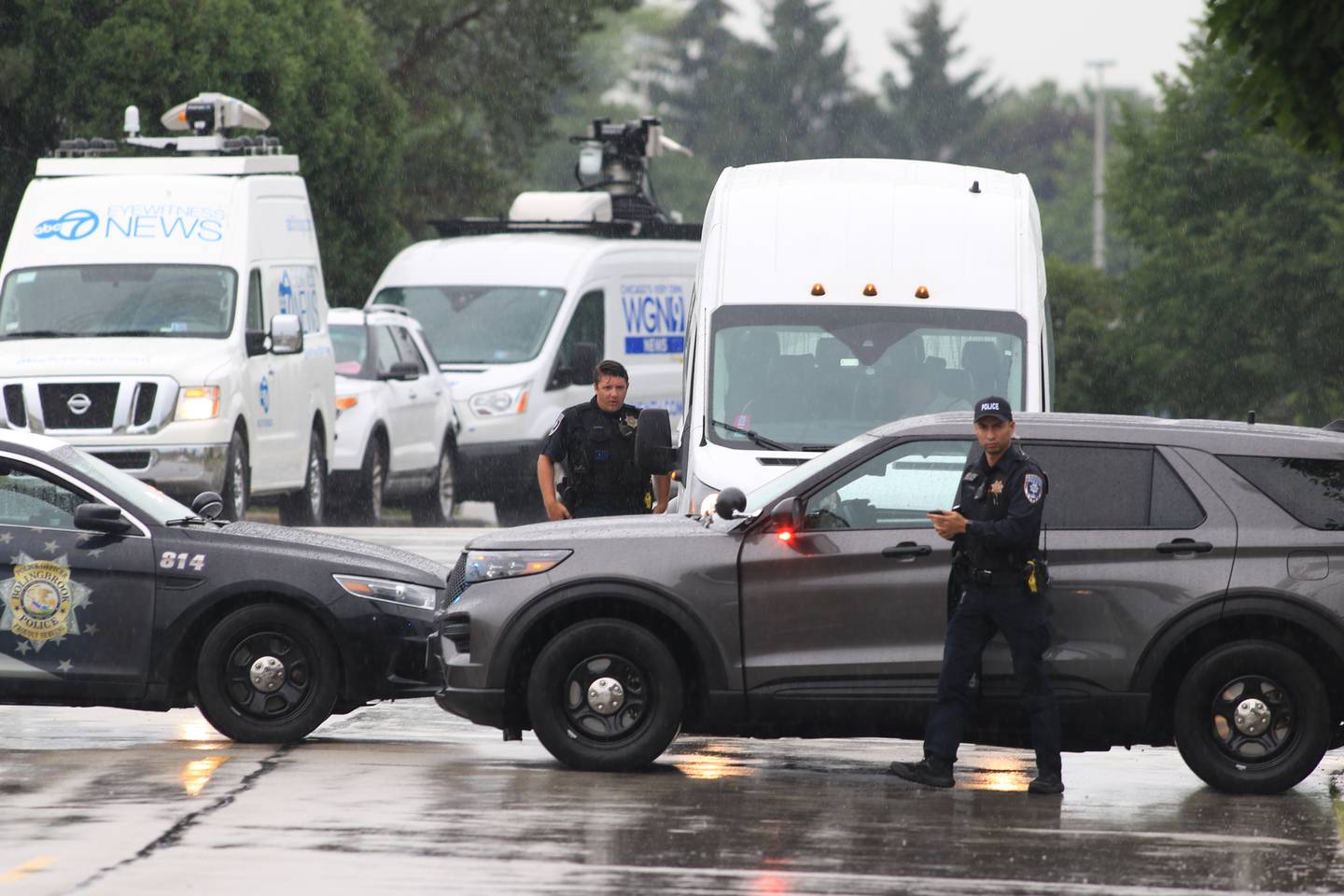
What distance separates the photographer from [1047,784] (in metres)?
9.77

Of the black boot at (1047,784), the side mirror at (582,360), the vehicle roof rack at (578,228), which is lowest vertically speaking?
the black boot at (1047,784)

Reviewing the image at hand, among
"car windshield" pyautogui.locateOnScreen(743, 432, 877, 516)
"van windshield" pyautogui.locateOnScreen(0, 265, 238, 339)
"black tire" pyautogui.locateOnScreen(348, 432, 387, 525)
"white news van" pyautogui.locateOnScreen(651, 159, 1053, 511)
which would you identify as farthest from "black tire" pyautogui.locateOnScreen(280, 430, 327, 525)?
"car windshield" pyautogui.locateOnScreen(743, 432, 877, 516)

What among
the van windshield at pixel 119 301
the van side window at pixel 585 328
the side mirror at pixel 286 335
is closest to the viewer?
the side mirror at pixel 286 335

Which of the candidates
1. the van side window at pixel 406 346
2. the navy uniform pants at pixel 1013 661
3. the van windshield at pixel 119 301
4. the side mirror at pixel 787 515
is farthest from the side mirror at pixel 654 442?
the van side window at pixel 406 346

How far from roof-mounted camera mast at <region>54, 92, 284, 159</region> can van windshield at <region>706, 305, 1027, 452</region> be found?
923cm

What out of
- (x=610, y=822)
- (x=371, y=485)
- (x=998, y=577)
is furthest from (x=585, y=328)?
(x=610, y=822)

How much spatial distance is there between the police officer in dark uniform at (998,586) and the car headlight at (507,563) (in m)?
1.61

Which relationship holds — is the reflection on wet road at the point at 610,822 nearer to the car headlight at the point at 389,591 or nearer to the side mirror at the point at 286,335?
the car headlight at the point at 389,591

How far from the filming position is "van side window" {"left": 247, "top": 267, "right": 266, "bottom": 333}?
20062 millimetres

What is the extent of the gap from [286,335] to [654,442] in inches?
316

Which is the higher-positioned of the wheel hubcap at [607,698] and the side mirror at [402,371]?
the side mirror at [402,371]

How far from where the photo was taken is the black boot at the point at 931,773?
9.80 metres

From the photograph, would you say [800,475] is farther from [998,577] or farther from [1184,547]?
[1184,547]

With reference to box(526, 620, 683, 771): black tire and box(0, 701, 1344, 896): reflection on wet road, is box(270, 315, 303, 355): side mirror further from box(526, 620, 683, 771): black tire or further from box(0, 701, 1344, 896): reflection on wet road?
box(526, 620, 683, 771): black tire
